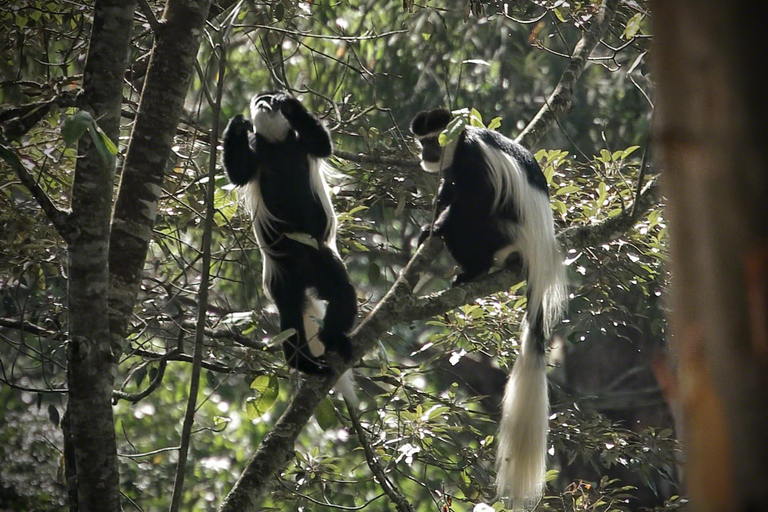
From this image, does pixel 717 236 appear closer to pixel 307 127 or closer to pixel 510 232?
pixel 307 127

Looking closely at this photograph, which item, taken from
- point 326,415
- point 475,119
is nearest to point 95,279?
point 326,415

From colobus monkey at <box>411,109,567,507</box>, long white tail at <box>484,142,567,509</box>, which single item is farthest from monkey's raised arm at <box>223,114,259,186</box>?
long white tail at <box>484,142,567,509</box>

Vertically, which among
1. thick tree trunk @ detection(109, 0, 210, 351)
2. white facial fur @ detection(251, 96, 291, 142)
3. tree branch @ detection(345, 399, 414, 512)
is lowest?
tree branch @ detection(345, 399, 414, 512)

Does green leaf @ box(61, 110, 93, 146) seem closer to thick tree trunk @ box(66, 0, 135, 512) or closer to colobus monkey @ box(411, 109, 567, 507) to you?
thick tree trunk @ box(66, 0, 135, 512)

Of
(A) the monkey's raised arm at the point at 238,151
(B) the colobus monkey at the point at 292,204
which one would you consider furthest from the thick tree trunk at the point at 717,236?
(A) the monkey's raised arm at the point at 238,151

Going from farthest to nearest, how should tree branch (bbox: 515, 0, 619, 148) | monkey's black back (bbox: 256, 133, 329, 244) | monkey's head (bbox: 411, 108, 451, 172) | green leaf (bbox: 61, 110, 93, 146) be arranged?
monkey's head (bbox: 411, 108, 451, 172)
tree branch (bbox: 515, 0, 619, 148)
monkey's black back (bbox: 256, 133, 329, 244)
green leaf (bbox: 61, 110, 93, 146)

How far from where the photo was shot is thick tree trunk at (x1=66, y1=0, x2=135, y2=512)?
4.97 feet

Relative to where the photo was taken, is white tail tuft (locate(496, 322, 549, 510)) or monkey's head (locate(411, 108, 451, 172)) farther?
monkey's head (locate(411, 108, 451, 172))

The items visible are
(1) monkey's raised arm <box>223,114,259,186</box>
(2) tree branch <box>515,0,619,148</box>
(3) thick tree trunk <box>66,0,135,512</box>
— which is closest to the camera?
(3) thick tree trunk <box>66,0,135,512</box>

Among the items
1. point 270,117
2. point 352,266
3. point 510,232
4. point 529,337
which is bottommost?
point 529,337

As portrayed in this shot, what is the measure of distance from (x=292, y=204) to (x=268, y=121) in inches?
12.3

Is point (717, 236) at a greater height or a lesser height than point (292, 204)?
lesser

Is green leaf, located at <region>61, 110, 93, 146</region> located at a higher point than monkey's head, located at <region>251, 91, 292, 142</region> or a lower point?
lower

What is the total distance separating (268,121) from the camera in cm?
284
